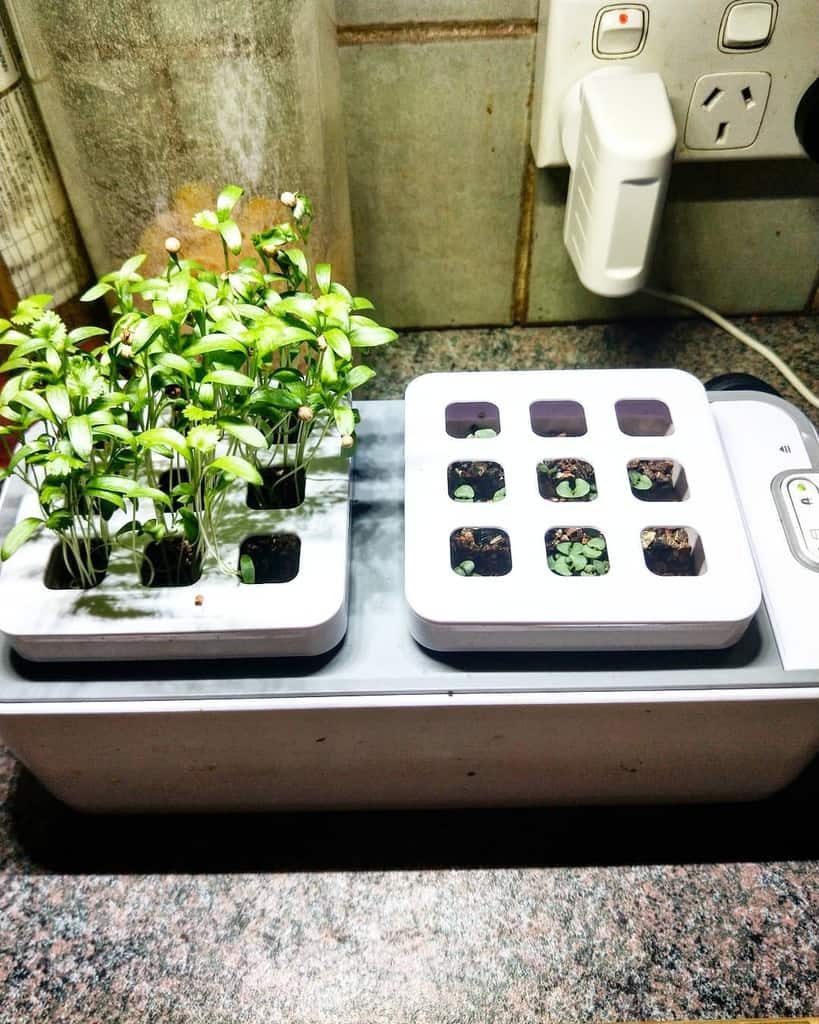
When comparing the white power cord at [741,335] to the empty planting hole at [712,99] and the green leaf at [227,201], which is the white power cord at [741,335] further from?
the green leaf at [227,201]

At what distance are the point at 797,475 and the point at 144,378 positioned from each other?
0.51 metres

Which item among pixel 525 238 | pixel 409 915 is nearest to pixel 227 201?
pixel 525 238

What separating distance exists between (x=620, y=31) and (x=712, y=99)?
112mm

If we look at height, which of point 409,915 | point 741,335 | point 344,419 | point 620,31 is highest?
point 620,31

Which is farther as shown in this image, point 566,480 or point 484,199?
point 484,199

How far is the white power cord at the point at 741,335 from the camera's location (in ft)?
3.28

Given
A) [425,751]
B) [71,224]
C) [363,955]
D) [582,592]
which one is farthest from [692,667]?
[71,224]

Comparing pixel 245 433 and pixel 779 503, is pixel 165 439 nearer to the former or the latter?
pixel 245 433

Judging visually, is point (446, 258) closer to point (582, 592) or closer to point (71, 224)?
point (71, 224)

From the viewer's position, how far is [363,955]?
0.70 metres

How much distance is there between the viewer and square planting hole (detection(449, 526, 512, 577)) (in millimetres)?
700

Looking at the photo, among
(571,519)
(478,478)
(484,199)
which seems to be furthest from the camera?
(484,199)

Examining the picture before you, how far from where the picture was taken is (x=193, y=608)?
596 millimetres

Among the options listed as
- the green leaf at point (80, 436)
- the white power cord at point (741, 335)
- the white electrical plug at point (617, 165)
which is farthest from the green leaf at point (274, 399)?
the white power cord at point (741, 335)
